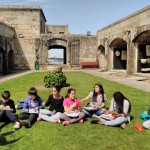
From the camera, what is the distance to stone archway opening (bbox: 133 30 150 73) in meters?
17.8

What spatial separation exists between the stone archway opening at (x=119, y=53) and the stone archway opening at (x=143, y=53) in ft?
13.7

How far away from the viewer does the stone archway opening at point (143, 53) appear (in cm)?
1782

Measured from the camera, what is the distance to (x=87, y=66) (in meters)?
27.6

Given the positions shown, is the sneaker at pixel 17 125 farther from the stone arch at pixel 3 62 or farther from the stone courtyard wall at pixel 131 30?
the stone arch at pixel 3 62

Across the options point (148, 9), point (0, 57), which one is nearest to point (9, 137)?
point (148, 9)

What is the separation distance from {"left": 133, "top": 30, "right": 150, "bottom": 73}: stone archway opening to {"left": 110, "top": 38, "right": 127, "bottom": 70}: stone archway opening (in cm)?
418

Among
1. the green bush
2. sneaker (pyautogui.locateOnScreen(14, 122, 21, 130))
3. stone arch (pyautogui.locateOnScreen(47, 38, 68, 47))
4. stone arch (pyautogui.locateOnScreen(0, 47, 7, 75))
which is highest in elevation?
stone arch (pyautogui.locateOnScreen(47, 38, 68, 47))

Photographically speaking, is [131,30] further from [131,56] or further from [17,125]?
[17,125]

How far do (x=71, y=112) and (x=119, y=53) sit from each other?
60.2ft

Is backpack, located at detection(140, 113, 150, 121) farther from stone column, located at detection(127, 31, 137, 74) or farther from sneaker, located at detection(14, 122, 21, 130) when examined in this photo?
stone column, located at detection(127, 31, 137, 74)

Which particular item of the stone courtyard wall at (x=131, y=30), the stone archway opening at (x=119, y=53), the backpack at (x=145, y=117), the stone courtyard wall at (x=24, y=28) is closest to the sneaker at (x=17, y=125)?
the backpack at (x=145, y=117)

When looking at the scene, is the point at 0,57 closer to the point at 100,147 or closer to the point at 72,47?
the point at 72,47

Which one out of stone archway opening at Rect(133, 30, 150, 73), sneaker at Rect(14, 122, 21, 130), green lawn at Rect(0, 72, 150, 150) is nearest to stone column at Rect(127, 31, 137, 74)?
stone archway opening at Rect(133, 30, 150, 73)

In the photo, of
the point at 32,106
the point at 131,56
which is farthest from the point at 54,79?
the point at 131,56
